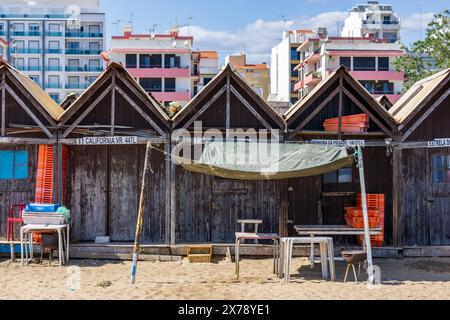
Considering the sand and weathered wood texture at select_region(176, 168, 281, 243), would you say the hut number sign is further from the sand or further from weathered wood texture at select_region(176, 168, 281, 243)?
the sand

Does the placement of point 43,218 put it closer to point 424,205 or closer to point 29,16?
point 424,205

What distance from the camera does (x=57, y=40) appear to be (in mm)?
80688

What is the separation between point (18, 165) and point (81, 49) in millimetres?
67903

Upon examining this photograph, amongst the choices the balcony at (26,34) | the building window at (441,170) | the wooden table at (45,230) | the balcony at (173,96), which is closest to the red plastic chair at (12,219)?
the wooden table at (45,230)

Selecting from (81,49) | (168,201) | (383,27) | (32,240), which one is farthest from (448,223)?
(383,27)

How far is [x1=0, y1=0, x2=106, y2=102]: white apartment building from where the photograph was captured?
7906 centimetres

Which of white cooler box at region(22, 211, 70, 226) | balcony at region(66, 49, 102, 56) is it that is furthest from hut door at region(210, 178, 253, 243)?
balcony at region(66, 49, 102, 56)

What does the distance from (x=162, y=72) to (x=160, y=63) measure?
1372 millimetres

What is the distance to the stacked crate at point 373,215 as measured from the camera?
14938 mm

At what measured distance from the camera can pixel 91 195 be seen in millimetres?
15758

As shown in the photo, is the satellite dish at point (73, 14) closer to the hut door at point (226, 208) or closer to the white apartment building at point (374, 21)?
the white apartment building at point (374, 21)

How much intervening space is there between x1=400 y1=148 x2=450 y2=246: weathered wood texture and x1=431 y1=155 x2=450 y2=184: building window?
0.35 ft
